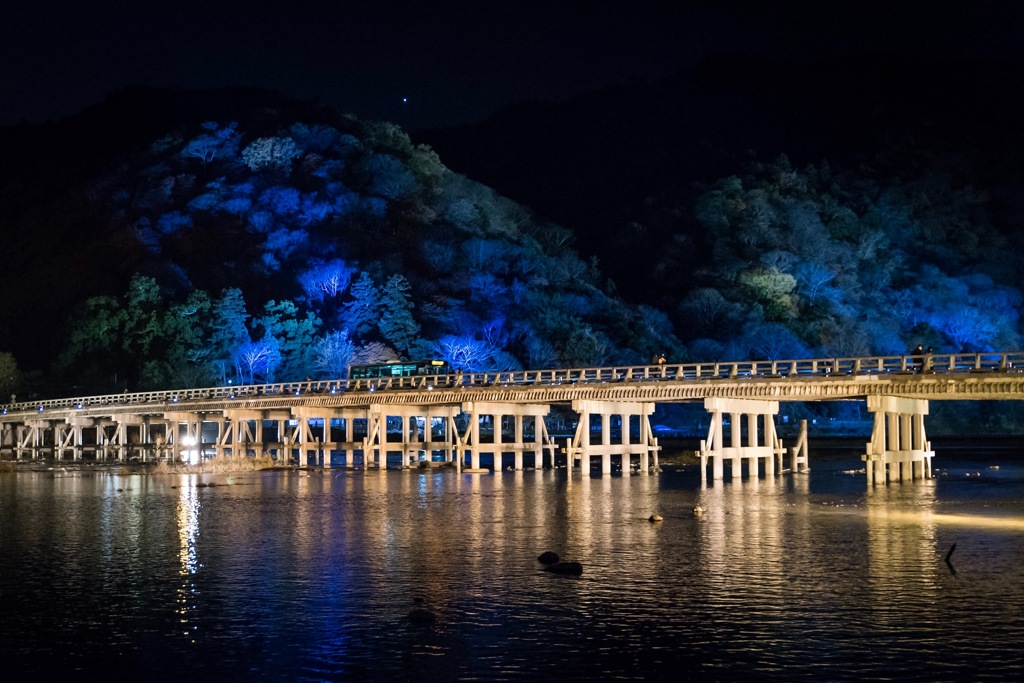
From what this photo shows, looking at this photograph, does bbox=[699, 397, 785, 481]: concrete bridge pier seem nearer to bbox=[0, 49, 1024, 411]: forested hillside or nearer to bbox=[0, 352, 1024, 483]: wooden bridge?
bbox=[0, 352, 1024, 483]: wooden bridge

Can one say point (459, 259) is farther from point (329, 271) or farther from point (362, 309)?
point (329, 271)

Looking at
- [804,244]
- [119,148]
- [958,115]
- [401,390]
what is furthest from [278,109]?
[401,390]

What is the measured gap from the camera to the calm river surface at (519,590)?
1719cm

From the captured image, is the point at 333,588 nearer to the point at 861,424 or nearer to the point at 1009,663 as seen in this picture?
the point at 1009,663

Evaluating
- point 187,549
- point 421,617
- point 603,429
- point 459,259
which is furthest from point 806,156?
point 421,617

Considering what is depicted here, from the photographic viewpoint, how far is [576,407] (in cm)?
5412

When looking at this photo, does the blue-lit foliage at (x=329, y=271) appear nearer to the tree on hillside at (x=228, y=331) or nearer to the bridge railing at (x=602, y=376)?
the tree on hillside at (x=228, y=331)

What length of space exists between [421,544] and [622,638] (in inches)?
482

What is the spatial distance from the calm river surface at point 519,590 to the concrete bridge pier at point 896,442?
2.32m

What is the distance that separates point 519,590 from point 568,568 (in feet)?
7.41

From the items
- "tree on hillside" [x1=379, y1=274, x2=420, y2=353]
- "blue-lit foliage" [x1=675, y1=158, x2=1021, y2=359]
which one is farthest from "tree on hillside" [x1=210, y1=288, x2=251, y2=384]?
"blue-lit foliage" [x1=675, y1=158, x2=1021, y2=359]

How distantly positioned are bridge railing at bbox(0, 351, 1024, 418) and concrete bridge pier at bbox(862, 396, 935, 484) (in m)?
1.44

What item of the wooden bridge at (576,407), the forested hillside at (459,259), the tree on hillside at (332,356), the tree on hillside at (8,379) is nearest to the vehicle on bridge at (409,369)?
the wooden bridge at (576,407)

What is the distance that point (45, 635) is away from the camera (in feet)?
63.8
